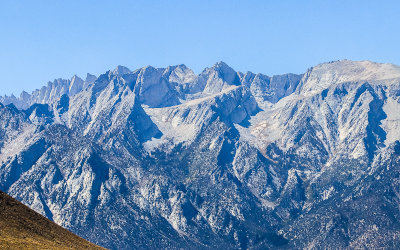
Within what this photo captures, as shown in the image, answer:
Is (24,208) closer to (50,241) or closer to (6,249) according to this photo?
(50,241)

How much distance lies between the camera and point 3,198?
19350cm

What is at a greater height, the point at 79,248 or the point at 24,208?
the point at 24,208

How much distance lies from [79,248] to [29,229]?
1783 centimetres

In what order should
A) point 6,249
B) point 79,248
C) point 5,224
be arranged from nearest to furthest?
point 6,249 → point 5,224 → point 79,248

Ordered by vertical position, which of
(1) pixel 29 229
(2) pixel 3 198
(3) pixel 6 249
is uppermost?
(2) pixel 3 198

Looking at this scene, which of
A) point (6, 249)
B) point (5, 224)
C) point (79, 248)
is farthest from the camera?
point (79, 248)

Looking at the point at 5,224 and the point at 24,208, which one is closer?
the point at 5,224

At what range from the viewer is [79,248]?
19662 cm

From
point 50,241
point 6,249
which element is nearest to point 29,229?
point 50,241

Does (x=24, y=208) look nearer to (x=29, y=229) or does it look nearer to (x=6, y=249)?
(x=29, y=229)

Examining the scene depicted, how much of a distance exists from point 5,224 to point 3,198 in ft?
43.5

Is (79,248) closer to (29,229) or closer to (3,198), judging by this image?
(29,229)

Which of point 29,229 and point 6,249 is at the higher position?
point 29,229

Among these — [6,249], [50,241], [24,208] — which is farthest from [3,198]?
[6,249]
